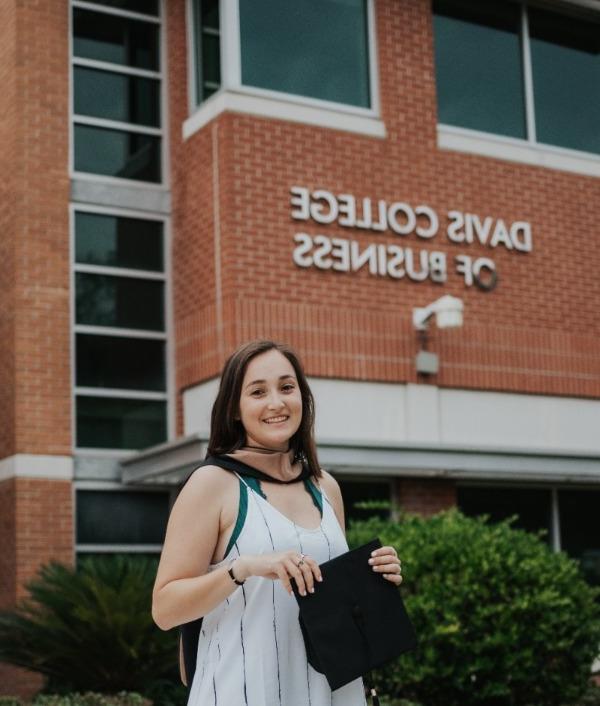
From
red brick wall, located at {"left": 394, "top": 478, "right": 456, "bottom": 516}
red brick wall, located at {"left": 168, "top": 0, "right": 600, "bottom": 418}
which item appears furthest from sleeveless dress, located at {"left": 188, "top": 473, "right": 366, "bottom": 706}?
red brick wall, located at {"left": 394, "top": 478, "right": 456, "bottom": 516}

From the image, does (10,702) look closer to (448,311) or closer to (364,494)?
(364,494)

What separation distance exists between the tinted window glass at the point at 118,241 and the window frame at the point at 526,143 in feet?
11.1

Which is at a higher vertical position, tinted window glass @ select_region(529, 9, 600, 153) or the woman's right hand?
tinted window glass @ select_region(529, 9, 600, 153)

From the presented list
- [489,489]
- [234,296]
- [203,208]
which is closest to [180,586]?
[234,296]

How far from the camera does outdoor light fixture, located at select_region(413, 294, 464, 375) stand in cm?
1290

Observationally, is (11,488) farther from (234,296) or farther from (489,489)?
(489,489)

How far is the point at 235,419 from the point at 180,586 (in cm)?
48

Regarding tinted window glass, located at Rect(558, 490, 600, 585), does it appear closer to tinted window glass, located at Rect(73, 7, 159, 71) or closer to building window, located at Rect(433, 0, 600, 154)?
building window, located at Rect(433, 0, 600, 154)

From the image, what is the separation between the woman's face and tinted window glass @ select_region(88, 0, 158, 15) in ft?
39.0

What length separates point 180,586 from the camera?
9.91 ft

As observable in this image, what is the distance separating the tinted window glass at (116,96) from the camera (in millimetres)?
14102

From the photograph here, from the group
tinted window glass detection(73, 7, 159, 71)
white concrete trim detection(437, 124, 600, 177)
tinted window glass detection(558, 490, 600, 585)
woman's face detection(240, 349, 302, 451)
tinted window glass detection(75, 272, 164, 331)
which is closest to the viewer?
woman's face detection(240, 349, 302, 451)

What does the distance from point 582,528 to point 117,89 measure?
24.0 ft

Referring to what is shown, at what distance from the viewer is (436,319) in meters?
13.4
